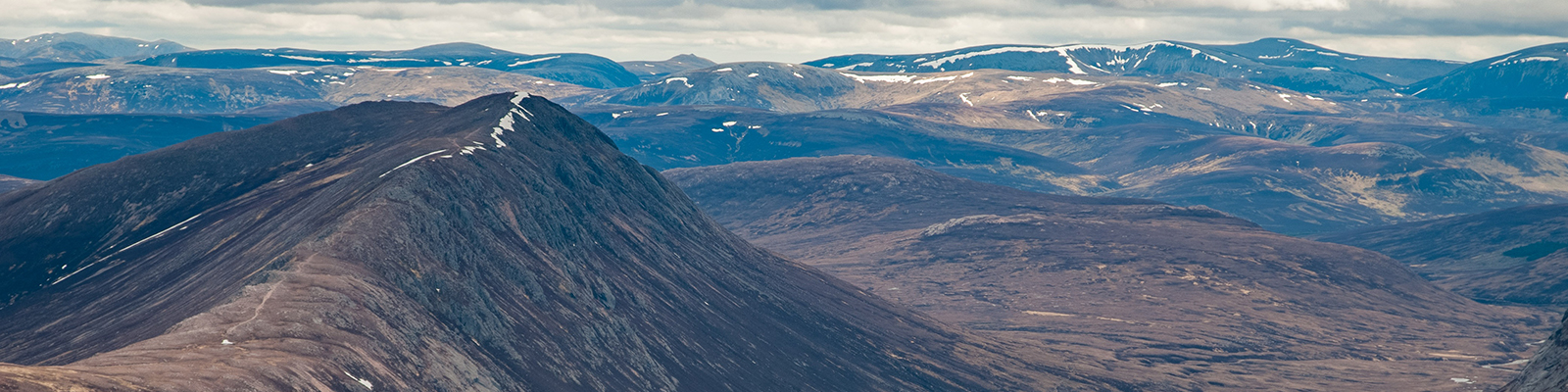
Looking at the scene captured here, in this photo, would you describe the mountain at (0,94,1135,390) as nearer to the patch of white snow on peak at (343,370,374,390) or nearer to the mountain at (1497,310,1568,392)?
the patch of white snow on peak at (343,370,374,390)

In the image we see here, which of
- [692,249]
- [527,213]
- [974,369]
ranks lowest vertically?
[974,369]

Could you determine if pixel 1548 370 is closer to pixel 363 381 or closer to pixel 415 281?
pixel 363 381

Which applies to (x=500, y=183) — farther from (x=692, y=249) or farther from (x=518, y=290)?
(x=692, y=249)

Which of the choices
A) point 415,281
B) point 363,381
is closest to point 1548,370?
point 363,381

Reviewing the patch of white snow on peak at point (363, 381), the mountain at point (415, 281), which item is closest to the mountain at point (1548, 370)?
the mountain at point (415, 281)

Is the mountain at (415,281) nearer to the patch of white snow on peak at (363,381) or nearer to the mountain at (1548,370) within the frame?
the patch of white snow on peak at (363,381)

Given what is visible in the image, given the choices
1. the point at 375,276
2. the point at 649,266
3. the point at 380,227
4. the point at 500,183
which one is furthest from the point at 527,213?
the point at 375,276
